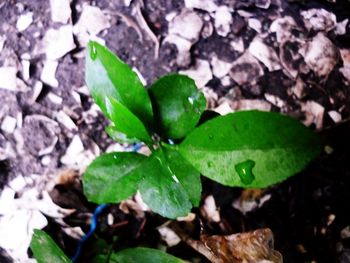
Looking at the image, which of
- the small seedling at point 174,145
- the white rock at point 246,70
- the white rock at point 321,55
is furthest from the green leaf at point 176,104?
the white rock at point 321,55

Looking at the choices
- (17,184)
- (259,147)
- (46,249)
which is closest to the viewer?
(259,147)

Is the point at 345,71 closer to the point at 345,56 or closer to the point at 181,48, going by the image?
the point at 345,56

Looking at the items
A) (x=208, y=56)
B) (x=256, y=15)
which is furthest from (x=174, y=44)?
(x=256, y=15)

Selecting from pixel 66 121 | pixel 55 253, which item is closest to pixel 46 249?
pixel 55 253

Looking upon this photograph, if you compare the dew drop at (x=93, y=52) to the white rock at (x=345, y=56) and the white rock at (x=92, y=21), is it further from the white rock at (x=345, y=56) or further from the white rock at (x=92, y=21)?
the white rock at (x=345, y=56)

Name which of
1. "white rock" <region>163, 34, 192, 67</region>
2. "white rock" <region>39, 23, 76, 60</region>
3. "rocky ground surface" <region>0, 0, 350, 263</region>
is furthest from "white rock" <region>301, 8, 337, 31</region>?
"white rock" <region>39, 23, 76, 60</region>

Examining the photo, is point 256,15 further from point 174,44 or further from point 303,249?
point 303,249

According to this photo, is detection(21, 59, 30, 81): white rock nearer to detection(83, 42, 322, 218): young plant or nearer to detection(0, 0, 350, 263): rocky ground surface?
Result: detection(0, 0, 350, 263): rocky ground surface
